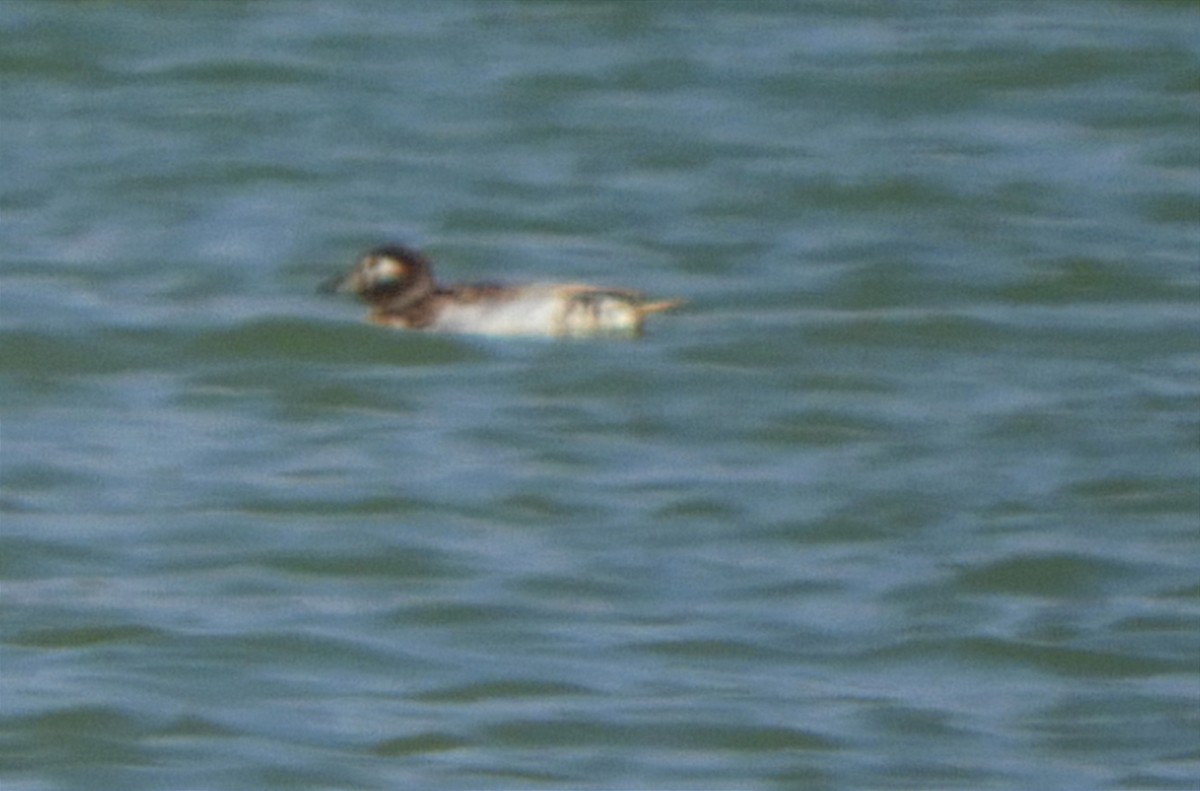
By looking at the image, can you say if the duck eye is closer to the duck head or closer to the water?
the duck head

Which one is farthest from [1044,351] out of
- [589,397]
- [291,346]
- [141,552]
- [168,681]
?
[168,681]

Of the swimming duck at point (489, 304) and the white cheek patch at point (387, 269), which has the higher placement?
the white cheek patch at point (387, 269)

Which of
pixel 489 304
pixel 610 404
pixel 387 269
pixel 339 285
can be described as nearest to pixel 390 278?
pixel 387 269

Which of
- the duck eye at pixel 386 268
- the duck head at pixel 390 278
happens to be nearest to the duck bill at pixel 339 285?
the duck head at pixel 390 278

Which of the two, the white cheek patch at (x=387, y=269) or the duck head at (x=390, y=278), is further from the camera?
the white cheek patch at (x=387, y=269)

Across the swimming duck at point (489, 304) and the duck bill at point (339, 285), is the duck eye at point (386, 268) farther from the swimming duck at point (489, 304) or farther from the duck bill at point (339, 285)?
the duck bill at point (339, 285)

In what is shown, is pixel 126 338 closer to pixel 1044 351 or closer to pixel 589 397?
pixel 589 397
